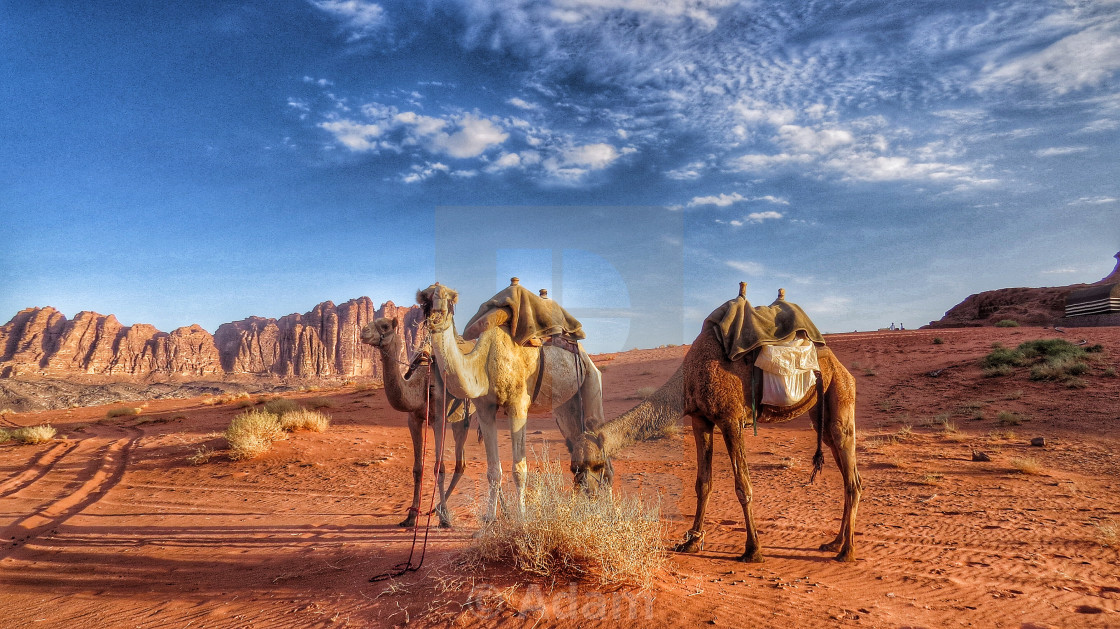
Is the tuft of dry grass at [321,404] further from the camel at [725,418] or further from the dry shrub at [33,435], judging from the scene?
the camel at [725,418]

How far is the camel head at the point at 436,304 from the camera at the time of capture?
15.0 ft

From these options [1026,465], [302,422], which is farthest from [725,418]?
[302,422]

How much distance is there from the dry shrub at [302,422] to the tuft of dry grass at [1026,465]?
16907 millimetres

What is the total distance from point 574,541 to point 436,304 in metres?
2.35

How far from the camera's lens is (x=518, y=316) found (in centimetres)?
593

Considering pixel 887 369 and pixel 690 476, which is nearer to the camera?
pixel 690 476

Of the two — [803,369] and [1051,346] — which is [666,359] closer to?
[1051,346]

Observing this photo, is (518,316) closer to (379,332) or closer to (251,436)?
(379,332)

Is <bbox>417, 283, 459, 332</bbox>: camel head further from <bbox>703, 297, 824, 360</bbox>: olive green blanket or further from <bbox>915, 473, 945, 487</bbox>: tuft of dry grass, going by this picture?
<bbox>915, 473, 945, 487</bbox>: tuft of dry grass

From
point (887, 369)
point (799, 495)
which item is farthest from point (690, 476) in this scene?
point (887, 369)

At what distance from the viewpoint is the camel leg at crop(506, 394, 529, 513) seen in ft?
16.9

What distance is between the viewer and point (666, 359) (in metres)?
31.9

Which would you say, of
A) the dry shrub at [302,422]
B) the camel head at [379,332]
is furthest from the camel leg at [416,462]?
the dry shrub at [302,422]

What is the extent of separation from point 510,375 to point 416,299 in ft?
4.37
